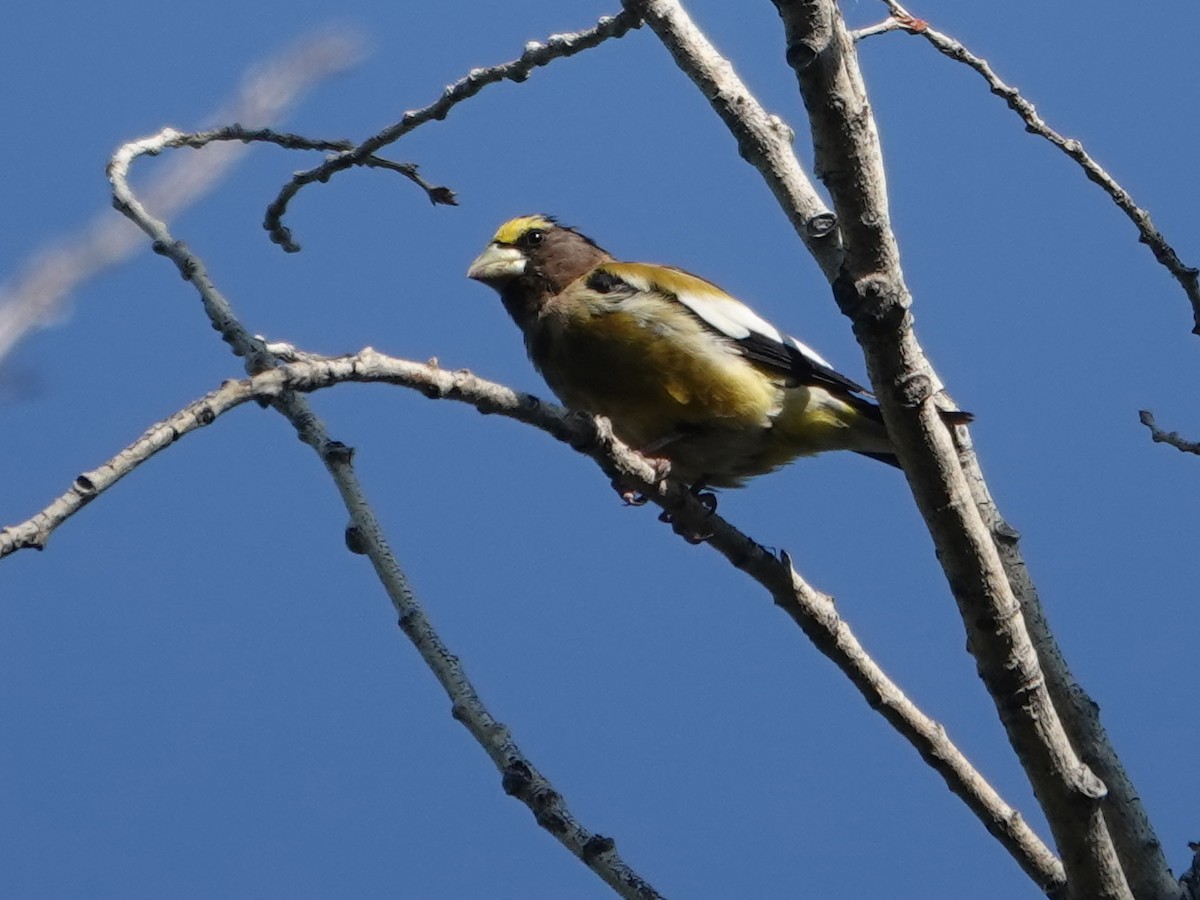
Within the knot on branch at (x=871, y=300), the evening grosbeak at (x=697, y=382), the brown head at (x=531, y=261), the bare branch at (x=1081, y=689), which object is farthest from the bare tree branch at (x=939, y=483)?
the brown head at (x=531, y=261)

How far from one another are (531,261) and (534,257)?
31 millimetres

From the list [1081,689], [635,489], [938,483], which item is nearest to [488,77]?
A: [635,489]

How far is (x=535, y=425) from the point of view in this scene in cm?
302

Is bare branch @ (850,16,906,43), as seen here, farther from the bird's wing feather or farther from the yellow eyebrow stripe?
the yellow eyebrow stripe

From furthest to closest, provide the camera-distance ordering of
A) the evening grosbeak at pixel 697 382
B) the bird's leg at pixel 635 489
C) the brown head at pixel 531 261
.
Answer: the brown head at pixel 531 261 → the evening grosbeak at pixel 697 382 → the bird's leg at pixel 635 489

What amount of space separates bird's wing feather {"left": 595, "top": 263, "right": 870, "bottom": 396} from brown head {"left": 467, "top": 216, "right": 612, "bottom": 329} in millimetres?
321

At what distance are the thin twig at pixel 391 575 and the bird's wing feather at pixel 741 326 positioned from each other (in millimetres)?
1783

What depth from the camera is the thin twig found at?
307 cm

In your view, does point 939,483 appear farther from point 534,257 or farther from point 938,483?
point 534,257

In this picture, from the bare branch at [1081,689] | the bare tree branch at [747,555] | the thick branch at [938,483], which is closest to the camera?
the bare tree branch at [747,555]

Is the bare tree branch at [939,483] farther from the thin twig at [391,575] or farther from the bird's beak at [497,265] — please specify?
the bird's beak at [497,265]

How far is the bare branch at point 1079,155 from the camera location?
369 centimetres

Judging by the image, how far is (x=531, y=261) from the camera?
593 cm

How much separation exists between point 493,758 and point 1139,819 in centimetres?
140
